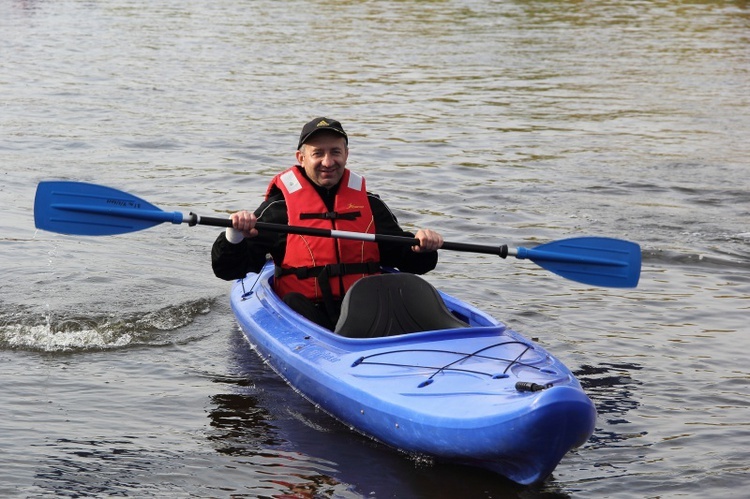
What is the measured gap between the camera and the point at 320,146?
5.95 m

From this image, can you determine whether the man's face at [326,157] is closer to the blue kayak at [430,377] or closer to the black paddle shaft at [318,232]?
the black paddle shaft at [318,232]

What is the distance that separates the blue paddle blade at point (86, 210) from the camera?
5.98m

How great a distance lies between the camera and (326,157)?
19.5ft

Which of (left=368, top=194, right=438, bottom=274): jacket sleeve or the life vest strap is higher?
the life vest strap

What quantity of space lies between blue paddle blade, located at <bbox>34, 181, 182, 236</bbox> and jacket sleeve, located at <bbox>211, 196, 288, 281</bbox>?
1.25ft

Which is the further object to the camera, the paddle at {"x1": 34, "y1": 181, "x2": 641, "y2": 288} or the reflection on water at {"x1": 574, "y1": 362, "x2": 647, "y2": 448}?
the paddle at {"x1": 34, "y1": 181, "x2": 641, "y2": 288}

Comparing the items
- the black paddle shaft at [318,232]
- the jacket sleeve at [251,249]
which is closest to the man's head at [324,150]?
the jacket sleeve at [251,249]

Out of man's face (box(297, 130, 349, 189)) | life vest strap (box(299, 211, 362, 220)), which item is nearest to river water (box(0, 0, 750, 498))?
life vest strap (box(299, 211, 362, 220))

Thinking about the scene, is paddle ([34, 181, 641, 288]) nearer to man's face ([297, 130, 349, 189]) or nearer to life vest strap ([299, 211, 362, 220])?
life vest strap ([299, 211, 362, 220])

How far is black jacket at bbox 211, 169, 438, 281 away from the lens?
19.5ft

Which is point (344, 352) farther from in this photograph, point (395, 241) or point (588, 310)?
point (588, 310)

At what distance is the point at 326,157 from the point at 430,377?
1510 mm

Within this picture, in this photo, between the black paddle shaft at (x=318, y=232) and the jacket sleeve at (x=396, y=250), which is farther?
the jacket sleeve at (x=396, y=250)

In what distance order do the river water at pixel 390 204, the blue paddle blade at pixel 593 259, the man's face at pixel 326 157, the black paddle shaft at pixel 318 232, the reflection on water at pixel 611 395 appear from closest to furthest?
1. the river water at pixel 390 204
2. the reflection on water at pixel 611 395
3. the black paddle shaft at pixel 318 232
4. the man's face at pixel 326 157
5. the blue paddle blade at pixel 593 259
